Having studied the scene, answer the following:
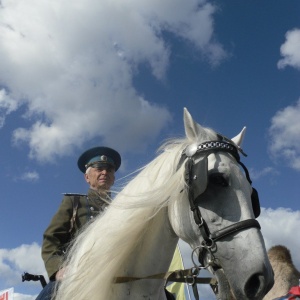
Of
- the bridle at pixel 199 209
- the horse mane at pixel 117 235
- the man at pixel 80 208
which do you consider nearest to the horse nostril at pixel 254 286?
the bridle at pixel 199 209

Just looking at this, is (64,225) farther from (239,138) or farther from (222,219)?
(239,138)

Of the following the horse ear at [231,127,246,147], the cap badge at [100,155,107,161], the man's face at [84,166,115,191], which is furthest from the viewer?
the cap badge at [100,155,107,161]

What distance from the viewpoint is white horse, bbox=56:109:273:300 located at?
3.35 meters

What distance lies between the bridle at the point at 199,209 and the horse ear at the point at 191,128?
0.16 meters

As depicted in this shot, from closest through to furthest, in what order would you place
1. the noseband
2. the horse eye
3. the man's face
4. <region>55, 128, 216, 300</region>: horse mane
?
1. the noseband
2. the horse eye
3. <region>55, 128, 216, 300</region>: horse mane
4. the man's face

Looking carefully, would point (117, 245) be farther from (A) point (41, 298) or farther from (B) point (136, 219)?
(A) point (41, 298)

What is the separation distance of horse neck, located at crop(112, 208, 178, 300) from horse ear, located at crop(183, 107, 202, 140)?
0.74 m

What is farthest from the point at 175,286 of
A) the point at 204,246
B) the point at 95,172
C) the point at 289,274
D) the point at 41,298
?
the point at 204,246

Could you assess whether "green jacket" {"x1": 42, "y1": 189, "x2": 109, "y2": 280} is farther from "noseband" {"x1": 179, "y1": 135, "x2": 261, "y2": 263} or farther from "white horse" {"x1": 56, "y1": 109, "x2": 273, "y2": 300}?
"noseband" {"x1": 179, "y1": 135, "x2": 261, "y2": 263}

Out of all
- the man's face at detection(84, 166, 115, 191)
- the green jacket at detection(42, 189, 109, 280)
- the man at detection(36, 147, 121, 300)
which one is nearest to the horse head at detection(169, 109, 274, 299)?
the man at detection(36, 147, 121, 300)

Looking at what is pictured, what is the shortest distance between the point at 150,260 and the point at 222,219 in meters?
0.75

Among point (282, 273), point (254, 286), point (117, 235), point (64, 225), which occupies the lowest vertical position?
point (254, 286)

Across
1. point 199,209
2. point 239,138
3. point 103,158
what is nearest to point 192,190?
point 199,209

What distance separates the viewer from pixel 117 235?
3689 millimetres
